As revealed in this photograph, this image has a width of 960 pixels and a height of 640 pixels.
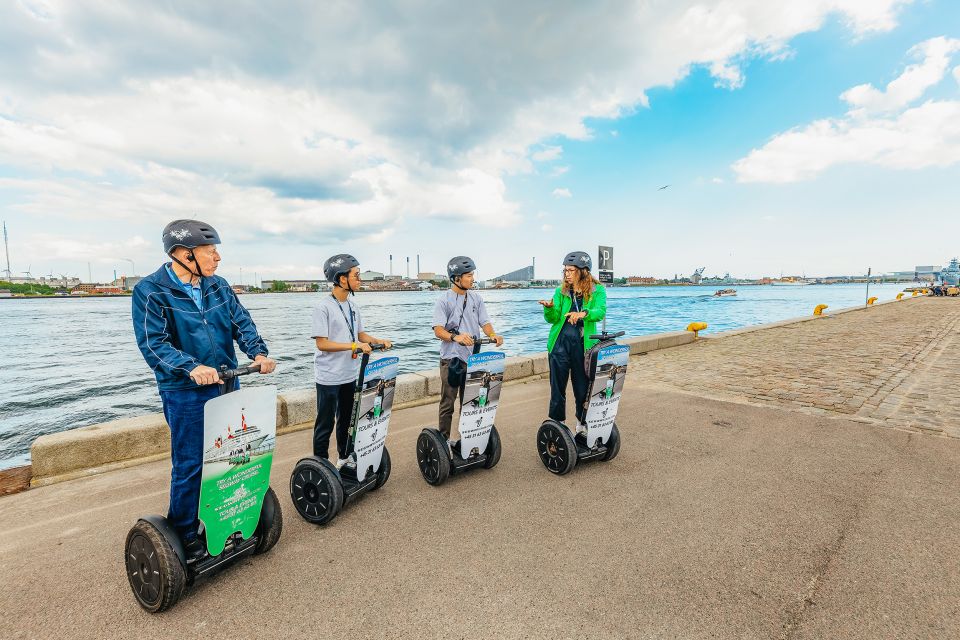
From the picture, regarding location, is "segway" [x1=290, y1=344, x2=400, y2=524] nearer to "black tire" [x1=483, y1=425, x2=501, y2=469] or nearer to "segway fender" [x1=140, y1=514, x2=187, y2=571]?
"segway fender" [x1=140, y1=514, x2=187, y2=571]

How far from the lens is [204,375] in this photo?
225 centimetres

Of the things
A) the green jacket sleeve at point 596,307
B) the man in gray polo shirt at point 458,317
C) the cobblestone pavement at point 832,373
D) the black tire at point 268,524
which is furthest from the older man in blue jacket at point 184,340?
the cobblestone pavement at point 832,373

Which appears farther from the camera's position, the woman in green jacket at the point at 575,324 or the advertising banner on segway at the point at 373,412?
the woman in green jacket at the point at 575,324

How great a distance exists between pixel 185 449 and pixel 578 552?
250cm

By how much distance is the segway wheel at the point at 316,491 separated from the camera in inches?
124

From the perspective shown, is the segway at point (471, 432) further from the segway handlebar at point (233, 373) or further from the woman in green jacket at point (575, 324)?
the segway handlebar at point (233, 373)

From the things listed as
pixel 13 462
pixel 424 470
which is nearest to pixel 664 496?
pixel 424 470

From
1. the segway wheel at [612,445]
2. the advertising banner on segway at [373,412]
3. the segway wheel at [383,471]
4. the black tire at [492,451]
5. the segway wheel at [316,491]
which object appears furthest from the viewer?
the segway wheel at [612,445]

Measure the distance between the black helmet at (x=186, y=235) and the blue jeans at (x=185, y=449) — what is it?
84 cm

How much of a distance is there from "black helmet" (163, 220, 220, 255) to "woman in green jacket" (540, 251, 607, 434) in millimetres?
2901

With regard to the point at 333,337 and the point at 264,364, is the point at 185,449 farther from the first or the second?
the point at 333,337

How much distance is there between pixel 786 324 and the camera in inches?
707

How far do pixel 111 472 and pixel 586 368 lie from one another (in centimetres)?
471

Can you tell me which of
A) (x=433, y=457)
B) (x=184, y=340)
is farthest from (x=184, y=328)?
(x=433, y=457)
